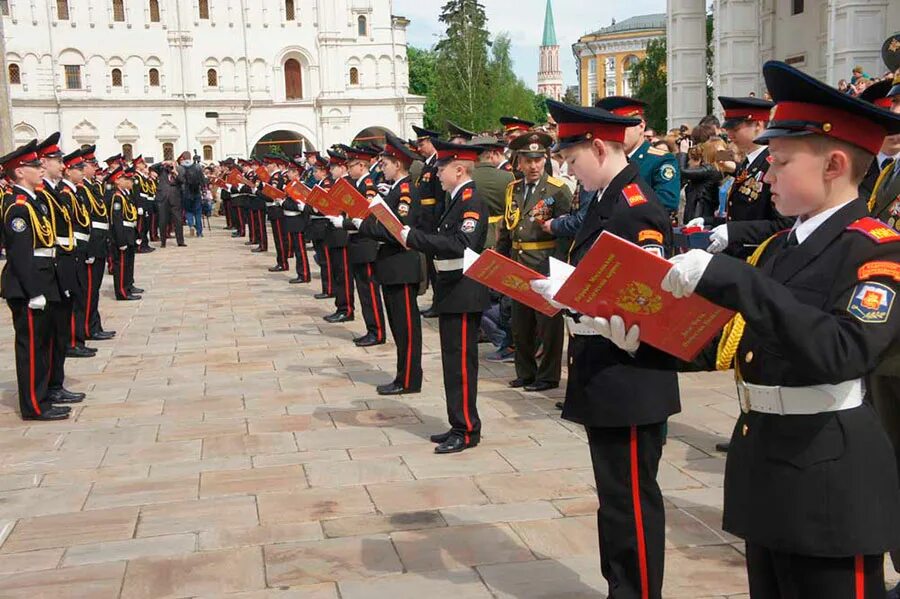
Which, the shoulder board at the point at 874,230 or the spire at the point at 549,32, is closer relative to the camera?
the shoulder board at the point at 874,230

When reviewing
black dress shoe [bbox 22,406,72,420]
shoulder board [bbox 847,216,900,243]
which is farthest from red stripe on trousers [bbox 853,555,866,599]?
black dress shoe [bbox 22,406,72,420]

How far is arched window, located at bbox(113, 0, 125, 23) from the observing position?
62219 mm

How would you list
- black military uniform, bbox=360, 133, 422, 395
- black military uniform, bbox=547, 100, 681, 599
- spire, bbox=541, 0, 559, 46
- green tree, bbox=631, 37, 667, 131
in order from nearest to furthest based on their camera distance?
black military uniform, bbox=547, 100, 681, 599 → black military uniform, bbox=360, 133, 422, 395 → green tree, bbox=631, 37, 667, 131 → spire, bbox=541, 0, 559, 46

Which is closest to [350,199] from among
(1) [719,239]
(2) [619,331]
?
(1) [719,239]

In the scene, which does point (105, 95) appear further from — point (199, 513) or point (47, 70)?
point (199, 513)

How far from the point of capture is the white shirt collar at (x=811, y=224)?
2594 millimetres

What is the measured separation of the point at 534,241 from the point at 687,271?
6.00 metres

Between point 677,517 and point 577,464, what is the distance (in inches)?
45.9

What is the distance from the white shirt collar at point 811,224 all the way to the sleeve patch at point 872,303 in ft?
0.67

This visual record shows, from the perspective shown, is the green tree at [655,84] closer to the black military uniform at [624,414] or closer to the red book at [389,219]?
the red book at [389,219]

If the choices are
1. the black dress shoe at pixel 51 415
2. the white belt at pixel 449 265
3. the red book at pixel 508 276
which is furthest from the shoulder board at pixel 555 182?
the black dress shoe at pixel 51 415

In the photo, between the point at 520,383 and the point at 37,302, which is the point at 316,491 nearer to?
the point at 520,383

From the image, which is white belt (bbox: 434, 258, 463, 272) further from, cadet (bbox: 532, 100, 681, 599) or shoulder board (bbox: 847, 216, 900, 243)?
shoulder board (bbox: 847, 216, 900, 243)

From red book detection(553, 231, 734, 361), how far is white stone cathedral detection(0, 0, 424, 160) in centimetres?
5705
